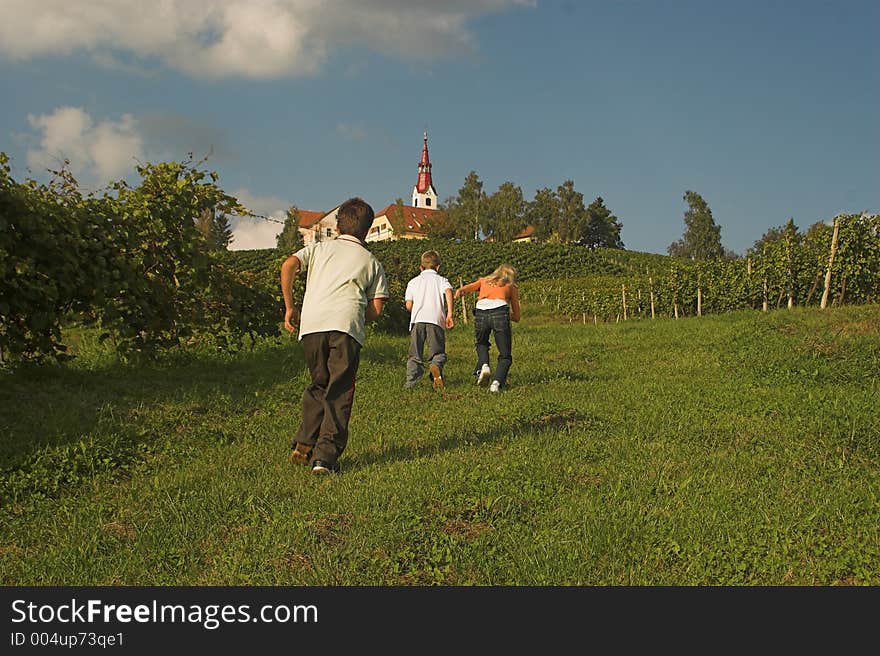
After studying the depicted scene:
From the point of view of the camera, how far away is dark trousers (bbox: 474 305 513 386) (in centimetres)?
957

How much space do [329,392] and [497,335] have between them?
470 centimetres

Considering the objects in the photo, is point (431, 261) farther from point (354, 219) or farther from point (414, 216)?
point (414, 216)

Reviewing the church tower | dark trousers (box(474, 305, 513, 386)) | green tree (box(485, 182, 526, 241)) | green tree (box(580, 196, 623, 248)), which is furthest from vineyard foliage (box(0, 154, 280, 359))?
the church tower

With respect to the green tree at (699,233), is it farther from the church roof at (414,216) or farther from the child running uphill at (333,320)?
the child running uphill at (333,320)

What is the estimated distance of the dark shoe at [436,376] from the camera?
962 cm

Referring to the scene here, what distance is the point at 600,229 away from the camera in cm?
11725

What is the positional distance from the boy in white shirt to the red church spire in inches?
5750

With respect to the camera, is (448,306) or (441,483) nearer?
(441,483)

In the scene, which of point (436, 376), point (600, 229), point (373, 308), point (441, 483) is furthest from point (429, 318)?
point (600, 229)

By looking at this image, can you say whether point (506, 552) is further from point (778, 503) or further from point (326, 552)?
point (778, 503)

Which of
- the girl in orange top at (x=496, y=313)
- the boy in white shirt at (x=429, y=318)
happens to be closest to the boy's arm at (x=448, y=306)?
the boy in white shirt at (x=429, y=318)

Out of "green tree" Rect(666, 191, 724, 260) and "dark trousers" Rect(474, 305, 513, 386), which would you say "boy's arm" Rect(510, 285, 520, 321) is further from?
"green tree" Rect(666, 191, 724, 260)

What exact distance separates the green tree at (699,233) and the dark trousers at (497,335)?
97372mm

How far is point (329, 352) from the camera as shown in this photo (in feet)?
18.1
